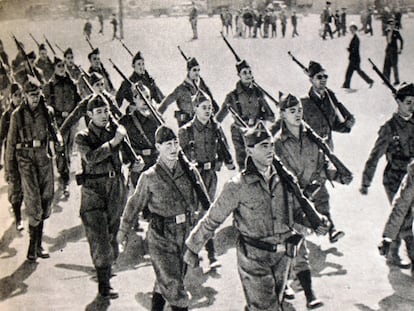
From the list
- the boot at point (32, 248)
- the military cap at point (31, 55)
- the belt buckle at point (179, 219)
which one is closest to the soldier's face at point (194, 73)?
the military cap at point (31, 55)

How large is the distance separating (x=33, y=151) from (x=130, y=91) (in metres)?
1.42

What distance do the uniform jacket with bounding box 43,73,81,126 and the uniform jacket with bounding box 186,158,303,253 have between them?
12.5 ft

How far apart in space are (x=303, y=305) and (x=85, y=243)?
233 cm

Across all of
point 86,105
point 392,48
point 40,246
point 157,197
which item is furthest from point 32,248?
point 392,48

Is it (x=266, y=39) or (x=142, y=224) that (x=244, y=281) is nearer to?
(x=142, y=224)

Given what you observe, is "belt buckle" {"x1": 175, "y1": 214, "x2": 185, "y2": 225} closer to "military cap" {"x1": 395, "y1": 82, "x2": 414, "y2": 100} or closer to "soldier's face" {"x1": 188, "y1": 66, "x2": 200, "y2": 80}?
"military cap" {"x1": 395, "y1": 82, "x2": 414, "y2": 100}

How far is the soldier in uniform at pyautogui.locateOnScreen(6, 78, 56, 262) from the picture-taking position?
612 centimetres

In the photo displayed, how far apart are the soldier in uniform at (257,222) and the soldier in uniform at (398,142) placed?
1848 millimetres

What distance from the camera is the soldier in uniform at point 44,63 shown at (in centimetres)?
687

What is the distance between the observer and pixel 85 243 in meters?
6.39

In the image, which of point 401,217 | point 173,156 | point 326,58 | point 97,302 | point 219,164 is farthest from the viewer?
point 326,58

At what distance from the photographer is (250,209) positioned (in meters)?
4.17

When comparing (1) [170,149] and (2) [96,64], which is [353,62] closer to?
(2) [96,64]

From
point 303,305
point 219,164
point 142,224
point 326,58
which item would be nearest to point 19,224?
point 142,224
